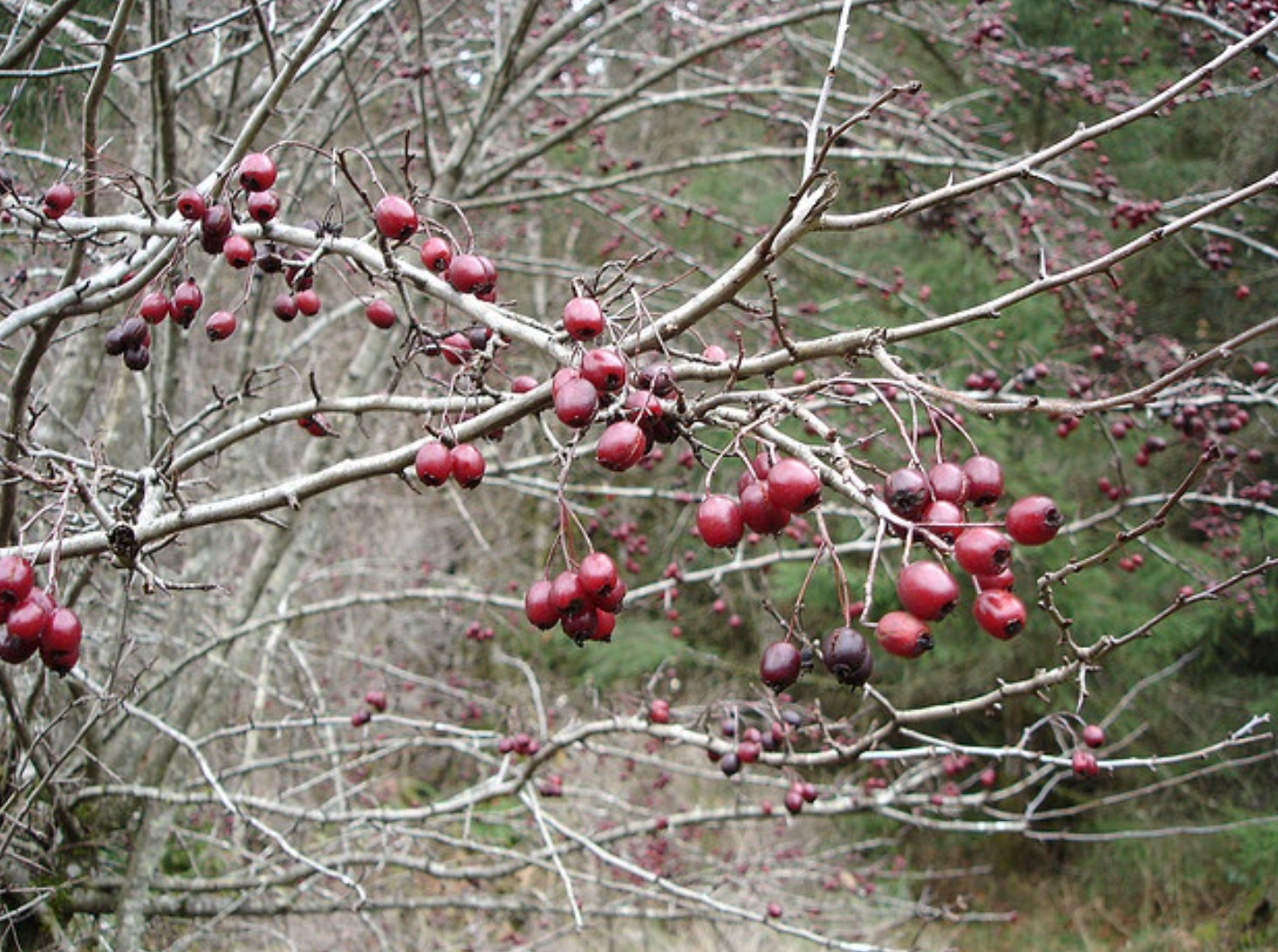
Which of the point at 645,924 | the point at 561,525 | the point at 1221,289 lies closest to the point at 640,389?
the point at 561,525

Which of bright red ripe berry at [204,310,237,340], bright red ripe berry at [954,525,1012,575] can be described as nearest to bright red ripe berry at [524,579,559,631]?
bright red ripe berry at [954,525,1012,575]

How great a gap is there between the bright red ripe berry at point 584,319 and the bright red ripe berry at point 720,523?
1.11 feet

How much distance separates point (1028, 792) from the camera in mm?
7738

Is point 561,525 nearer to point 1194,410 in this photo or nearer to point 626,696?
point 626,696

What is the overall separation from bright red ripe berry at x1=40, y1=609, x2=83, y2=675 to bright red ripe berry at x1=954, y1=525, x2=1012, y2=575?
1.32 metres

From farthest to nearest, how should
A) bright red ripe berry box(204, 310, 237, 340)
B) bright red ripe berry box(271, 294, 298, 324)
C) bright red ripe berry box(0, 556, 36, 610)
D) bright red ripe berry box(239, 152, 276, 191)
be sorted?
1. bright red ripe berry box(271, 294, 298, 324)
2. bright red ripe berry box(204, 310, 237, 340)
3. bright red ripe berry box(239, 152, 276, 191)
4. bright red ripe berry box(0, 556, 36, 610)

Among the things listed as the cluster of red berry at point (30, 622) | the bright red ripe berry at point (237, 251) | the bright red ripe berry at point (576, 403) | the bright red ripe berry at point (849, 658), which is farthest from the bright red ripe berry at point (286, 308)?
the bright red ripe berry at point (849, 658)

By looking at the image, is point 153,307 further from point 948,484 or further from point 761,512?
point 948,484

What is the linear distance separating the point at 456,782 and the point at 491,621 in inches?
63.5

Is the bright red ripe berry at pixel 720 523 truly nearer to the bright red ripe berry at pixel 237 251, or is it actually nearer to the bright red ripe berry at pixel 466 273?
the bright red ripe berry at pixel 466 273

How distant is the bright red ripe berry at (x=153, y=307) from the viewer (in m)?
1.92

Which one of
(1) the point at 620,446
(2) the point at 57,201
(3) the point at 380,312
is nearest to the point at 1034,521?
(1) the point at 620,446

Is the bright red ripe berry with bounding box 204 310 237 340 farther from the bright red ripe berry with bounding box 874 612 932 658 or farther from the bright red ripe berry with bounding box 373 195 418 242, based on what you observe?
the bright red ripe berry with bounding box 874 612 932 658

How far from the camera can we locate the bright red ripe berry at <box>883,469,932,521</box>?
1.12m
